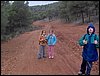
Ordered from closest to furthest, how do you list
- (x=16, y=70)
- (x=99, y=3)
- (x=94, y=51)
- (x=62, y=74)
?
(x=94, y=51), (x=62, y=74), (x=16, y=70), (x=99, y=3)

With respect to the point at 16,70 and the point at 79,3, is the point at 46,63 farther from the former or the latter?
the point at 79,3

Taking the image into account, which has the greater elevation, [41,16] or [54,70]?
[41,16]

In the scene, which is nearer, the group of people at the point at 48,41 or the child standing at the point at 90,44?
the child standing at the point at 90,44

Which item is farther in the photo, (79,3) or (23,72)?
(79,3)

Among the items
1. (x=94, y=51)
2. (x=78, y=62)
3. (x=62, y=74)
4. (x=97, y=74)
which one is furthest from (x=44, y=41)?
(x=94, y=51)

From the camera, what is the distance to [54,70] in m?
9.60

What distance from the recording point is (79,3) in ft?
149

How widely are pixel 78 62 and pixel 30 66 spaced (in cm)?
212

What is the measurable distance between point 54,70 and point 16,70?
1.70 metres

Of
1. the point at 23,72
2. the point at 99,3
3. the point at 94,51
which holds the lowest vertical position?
the point at 23,72

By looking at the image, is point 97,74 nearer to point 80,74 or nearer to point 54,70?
point 80,74

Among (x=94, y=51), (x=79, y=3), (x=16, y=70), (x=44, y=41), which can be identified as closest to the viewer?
(x=94, y=51)

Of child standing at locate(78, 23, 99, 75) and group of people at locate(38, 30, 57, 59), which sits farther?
group of people at locate(38, 30, 57, 59)

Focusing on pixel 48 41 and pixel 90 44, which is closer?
pixel 90 44
